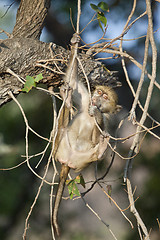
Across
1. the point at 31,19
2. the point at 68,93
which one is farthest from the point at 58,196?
the point at 31,19

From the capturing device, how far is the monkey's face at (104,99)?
2.24m

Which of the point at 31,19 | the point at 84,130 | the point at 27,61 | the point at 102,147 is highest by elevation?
the point at 31,19

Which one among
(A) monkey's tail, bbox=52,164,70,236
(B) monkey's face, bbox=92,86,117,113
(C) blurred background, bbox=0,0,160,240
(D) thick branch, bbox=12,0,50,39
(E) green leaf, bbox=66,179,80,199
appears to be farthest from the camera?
(C) blurred background, bbox=0,0,160,240

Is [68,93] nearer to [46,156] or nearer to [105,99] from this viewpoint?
[105,99]

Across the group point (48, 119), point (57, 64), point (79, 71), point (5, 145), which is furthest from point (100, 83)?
point (5, 145)

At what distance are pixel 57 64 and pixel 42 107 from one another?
1846 millimetres

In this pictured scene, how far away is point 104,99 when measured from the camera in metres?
2.29

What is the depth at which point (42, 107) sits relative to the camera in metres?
3.85

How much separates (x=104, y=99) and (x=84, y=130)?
266 mm

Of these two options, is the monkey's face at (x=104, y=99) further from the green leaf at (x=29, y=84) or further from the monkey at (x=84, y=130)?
the green leaf at (x=29, y=84)

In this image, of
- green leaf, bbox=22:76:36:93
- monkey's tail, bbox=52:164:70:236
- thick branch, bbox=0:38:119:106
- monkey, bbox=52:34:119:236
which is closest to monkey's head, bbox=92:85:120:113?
monkey, bbox=52:34:119:236

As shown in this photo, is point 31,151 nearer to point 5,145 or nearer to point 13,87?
point 5,145

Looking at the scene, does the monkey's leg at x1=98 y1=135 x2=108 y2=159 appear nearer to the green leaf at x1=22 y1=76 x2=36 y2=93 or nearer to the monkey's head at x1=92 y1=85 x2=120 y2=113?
the monkey's head at x1=92 y1=85 x2=120 y2=113

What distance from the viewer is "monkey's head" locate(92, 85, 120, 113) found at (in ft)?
7.37
